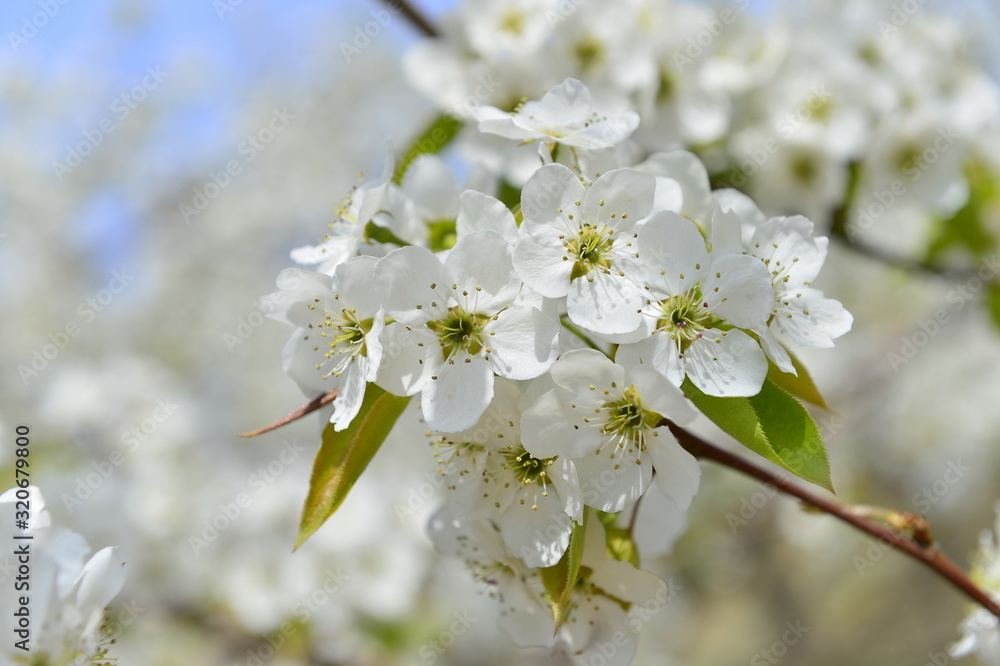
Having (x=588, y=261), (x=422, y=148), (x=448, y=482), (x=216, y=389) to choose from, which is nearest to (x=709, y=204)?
(x=588, y=261)

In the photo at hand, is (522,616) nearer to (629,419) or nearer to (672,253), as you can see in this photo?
(629,419)

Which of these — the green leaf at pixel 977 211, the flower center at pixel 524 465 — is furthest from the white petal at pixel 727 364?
the green leaf at pixel 977 211

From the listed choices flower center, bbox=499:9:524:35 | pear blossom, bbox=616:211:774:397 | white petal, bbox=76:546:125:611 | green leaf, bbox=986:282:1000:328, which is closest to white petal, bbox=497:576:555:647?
pear blossom, bbox=616:211:774:397

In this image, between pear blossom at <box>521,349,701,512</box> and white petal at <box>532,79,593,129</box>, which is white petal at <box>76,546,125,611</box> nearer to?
pear blossom at <box>521,349,701,512</box>

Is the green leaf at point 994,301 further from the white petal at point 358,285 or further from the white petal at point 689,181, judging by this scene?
the white petal at point 358,285

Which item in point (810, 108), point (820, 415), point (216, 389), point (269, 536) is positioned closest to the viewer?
point (810, 108)

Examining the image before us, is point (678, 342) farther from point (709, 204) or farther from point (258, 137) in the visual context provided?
point (258, 137)

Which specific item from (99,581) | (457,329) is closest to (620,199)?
(457,329)
